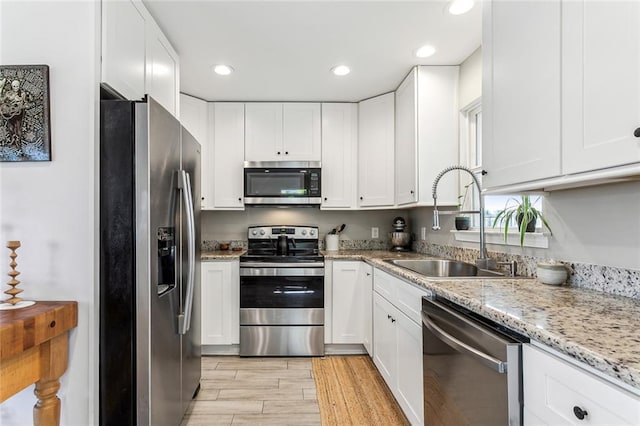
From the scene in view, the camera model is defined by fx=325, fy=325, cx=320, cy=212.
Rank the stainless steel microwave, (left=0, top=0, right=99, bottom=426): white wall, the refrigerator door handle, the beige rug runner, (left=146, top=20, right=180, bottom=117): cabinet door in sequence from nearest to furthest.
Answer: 1. (left=0, top=0, right=99, bottom=426): white wall
2. the refrigerator door handle
3. (left=146, top=20, right=180, bottom=117): cabinet door
4. the beige rug runner
5. the stainless steel microwave

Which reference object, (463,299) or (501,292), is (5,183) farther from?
(501,292)

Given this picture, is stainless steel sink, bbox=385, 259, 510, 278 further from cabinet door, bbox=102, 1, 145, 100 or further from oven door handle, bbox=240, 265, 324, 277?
cabinet door, bbox=102, 1, 145, 100

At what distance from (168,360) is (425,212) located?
2.39 m

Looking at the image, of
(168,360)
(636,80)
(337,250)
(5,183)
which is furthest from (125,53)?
(337,250)

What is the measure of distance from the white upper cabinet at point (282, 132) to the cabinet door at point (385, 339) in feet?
5.17

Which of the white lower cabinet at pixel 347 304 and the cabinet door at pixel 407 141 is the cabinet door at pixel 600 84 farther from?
the white lower cabinet at pixel 347 304

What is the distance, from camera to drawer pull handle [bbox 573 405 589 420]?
A: 0.71 metres

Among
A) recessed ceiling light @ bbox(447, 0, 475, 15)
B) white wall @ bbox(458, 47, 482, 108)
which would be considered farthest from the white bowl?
recessed ceiling light @ bbox(447, 0, 475, 15)

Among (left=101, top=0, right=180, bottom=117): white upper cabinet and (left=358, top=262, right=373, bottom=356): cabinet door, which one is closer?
(left=101, top=0, right=180, bottom=117): white upper cabinet

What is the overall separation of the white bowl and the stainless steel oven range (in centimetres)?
177

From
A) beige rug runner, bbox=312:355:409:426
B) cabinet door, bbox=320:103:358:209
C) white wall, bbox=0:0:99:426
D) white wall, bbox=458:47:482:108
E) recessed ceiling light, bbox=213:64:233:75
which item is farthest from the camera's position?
cabinet door, bbox=320:103:358:209

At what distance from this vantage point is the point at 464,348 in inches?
44.4

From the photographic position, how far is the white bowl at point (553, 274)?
1.40 metres

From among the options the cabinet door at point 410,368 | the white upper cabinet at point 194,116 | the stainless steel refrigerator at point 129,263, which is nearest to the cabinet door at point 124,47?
the stainless steel refrigerator at point 129,263
